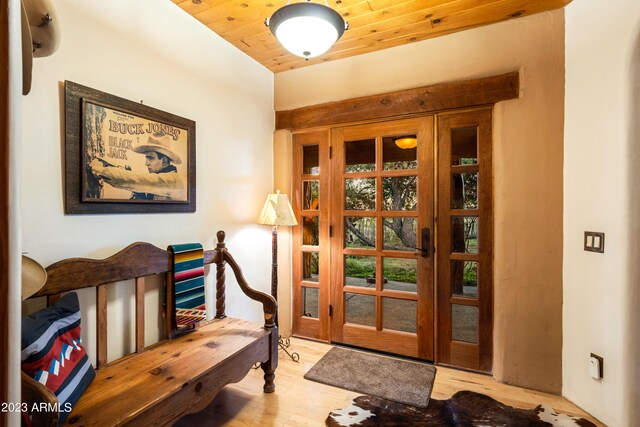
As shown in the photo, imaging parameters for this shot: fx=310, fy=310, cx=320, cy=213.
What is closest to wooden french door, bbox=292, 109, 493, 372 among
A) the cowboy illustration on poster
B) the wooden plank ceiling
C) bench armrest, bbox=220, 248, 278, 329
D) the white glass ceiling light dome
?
the wooden plank ceiling

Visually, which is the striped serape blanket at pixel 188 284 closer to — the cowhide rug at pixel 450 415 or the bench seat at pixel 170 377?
the bench seat at pixel 170 377

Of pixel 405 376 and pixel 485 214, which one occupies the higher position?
pixel 485 214

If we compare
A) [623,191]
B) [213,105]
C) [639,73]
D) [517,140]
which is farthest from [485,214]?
[213,105]

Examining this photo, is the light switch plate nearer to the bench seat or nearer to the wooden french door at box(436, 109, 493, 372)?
the wooden french door at box(436, 109, 493, 372)

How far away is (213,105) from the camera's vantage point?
237 cm

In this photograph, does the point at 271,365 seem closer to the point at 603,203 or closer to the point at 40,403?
the point at 40,403

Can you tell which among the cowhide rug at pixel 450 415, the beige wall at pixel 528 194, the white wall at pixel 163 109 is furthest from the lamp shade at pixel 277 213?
the beige wall at pixel 528 194

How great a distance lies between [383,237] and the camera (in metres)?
2.68

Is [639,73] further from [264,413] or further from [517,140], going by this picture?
[264,413]

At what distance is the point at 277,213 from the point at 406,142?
1.24 m

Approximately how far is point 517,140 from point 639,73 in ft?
2.21

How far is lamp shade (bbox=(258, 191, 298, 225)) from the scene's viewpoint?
2.57 meters

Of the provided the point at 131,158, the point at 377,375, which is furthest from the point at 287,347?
the point at 131,158

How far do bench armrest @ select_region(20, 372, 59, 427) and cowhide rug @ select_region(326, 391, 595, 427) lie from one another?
4.39ft
